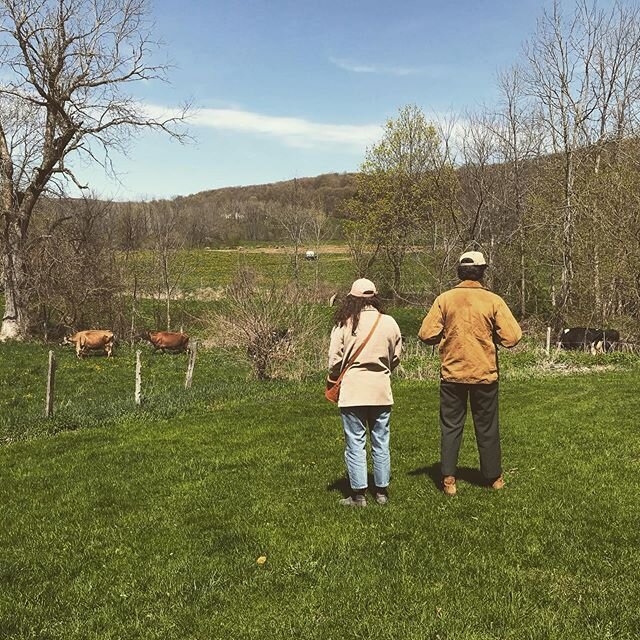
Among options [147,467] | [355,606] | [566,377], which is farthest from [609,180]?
[355,606]

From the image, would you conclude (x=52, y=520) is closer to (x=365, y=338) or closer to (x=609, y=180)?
(x=365, y=338)

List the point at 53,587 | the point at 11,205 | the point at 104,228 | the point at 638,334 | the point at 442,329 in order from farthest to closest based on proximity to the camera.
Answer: the point at 104,228 → the point at 11,205 → the point at 638,334 → the point at 442,329 → the point at 53,587

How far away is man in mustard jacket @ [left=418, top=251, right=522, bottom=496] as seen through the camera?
17.4 ft

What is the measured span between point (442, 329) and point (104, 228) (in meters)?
25.9

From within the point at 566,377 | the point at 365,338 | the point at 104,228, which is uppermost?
the point at 104,228

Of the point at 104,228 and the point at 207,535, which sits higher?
the point at 104,228

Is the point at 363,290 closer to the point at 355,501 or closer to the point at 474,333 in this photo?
the point at 474,333

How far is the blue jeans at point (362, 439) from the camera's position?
5137 millimetres

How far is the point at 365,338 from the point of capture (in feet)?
16.7

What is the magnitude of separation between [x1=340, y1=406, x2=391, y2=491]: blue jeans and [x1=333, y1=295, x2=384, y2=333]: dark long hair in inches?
29.4

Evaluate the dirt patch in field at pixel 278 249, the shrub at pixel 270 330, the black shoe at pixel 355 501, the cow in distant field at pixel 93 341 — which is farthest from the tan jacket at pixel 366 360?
A: the dirt patch in field at pixel 278 249

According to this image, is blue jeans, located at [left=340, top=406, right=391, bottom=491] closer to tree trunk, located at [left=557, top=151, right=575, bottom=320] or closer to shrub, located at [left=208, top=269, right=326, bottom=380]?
shrub, located at [left=208, top=269, right=326, bottom=380]

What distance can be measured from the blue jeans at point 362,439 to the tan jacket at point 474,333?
82cm

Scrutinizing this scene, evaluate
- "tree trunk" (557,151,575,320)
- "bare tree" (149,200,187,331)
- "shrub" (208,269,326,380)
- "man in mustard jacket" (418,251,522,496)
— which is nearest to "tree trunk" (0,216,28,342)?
"bare tree" (149,200,187,331)
